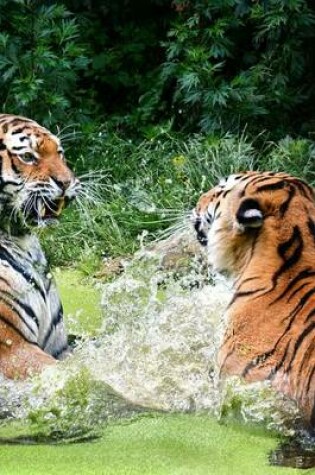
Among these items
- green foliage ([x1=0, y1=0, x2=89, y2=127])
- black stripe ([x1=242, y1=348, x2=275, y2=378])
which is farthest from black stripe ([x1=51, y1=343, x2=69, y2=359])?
green foliage ([x1=0, y1=0, x2=89, y2=127])

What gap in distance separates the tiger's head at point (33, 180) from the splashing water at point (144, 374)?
647 mm

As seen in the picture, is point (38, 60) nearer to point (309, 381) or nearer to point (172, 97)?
point (172, 97)

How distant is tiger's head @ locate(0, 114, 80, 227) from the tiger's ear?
1.26 meters

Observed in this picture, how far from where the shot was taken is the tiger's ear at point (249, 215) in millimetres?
6000

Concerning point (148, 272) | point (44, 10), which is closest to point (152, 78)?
point (44, 10)

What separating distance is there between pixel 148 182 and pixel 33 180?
478 centimetres

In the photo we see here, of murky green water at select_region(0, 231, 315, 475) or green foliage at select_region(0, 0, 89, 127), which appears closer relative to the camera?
murky green water at select_region(0, 231, 315, 475)

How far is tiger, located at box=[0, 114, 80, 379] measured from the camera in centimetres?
690

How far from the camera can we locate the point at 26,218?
6.97 meters

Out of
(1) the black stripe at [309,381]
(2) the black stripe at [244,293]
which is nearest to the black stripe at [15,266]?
(2) the black stripe at [244,293]

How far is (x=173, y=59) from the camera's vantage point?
13.1m

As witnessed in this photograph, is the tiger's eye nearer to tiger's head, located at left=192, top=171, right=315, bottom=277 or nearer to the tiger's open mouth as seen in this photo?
the tiger's open mouth

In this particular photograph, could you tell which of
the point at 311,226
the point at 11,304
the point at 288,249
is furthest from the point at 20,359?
the point at 311,226

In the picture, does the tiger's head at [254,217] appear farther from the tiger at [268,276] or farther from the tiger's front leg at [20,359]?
the tiger's front leg at [20,359]
